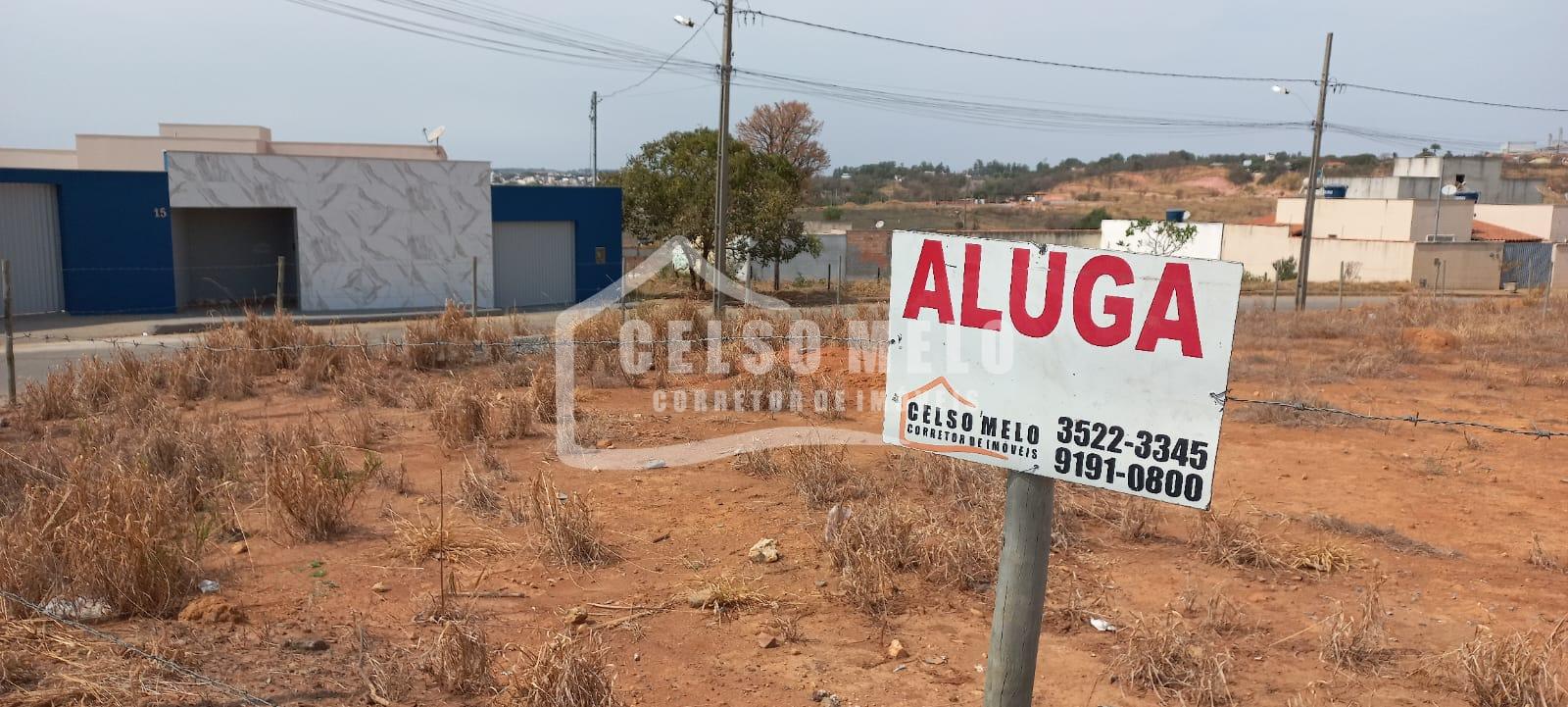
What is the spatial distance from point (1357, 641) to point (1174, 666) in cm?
111

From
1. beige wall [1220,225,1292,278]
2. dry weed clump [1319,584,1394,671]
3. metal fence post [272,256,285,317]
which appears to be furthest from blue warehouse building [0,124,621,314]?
beige wall [1220,225,1292,278]

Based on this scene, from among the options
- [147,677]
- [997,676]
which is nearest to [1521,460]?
[997,676]

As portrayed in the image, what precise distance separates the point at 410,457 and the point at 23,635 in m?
4.44

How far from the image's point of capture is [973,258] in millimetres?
2812

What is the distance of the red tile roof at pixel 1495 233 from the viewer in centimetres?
5313

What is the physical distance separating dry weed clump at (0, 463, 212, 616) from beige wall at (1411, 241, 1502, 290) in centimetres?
5070

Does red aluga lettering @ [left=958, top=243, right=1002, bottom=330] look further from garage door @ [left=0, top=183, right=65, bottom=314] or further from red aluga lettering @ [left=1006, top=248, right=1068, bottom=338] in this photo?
garage door @ [left=0, top=183, right=65, bottom=314]

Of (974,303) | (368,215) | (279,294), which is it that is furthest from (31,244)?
(974,303)

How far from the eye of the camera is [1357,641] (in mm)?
5477

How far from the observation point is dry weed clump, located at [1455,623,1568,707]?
15.6 feet

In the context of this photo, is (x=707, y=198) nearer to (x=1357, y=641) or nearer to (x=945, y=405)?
(x=1357, y=641)

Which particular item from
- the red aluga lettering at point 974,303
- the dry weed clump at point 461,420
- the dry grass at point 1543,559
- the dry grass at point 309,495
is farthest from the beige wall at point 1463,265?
the red aluga lettering at point 974,303

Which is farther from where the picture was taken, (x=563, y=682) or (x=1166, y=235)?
(x=1166, y=235)

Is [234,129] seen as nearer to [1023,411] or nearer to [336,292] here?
[336,292]
